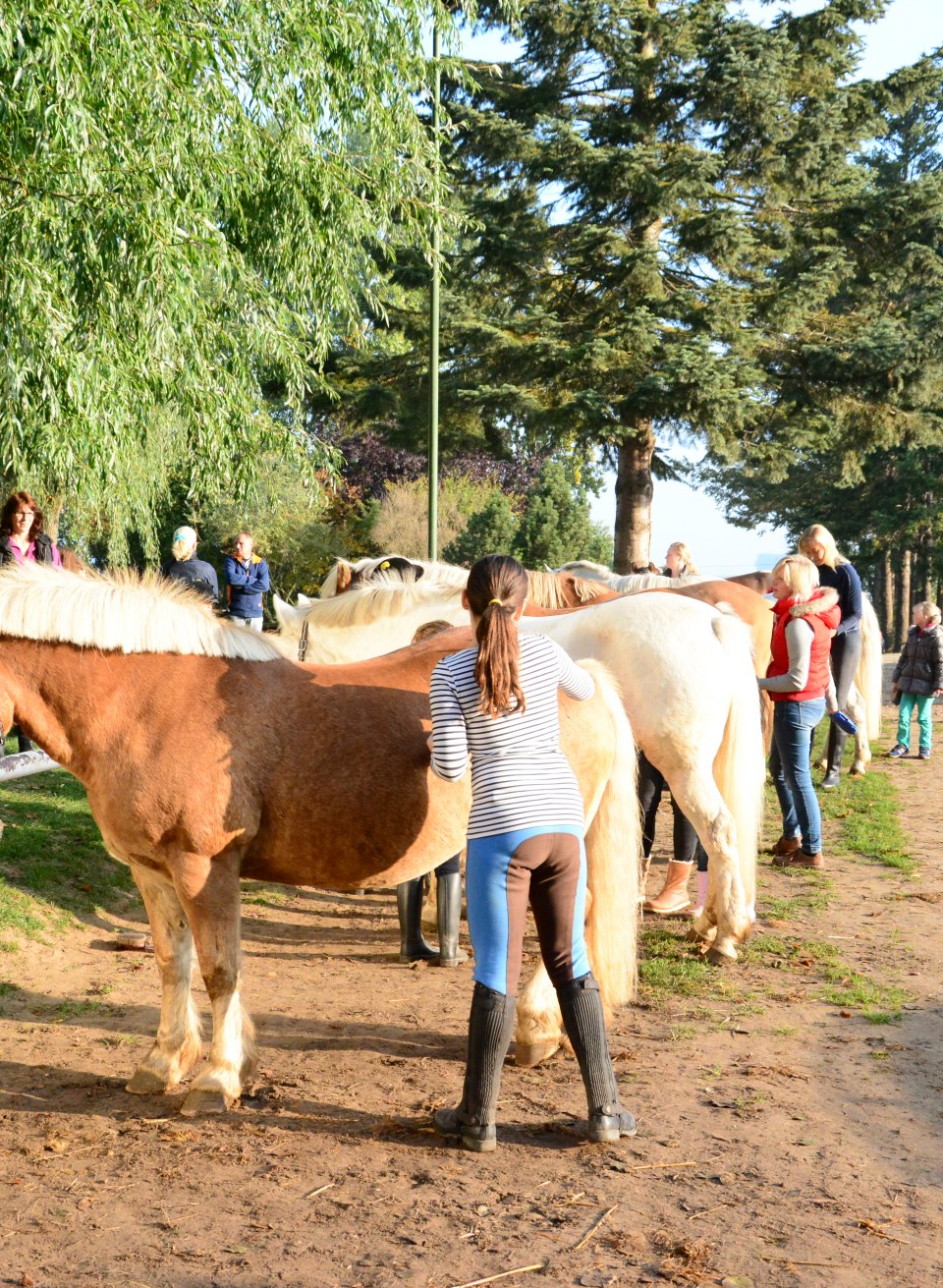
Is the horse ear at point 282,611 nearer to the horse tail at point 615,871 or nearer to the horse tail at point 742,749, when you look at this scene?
the horse tail at point 742,749

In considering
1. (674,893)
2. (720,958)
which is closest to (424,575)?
(674,893)

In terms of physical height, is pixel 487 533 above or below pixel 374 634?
above

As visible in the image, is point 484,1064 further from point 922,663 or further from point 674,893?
point 922,663

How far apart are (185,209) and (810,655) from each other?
5.19 meters

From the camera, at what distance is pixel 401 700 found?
15.0 feet

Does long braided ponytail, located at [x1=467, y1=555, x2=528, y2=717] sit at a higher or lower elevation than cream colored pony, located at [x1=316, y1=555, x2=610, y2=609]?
lower

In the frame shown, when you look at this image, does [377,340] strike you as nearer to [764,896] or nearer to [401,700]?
[764,896]

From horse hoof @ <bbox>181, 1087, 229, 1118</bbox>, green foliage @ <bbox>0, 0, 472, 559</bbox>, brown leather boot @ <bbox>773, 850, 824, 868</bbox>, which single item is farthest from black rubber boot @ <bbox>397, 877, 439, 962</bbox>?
green foliage @ <bbox>0, 0, 472, 559</bbox>

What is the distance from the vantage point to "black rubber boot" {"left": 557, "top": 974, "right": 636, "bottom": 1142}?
12.6 feet

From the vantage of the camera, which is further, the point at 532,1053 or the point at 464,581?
the point at 464,581

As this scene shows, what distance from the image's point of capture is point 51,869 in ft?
23.8

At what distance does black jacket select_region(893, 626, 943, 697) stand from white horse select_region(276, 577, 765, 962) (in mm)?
7910

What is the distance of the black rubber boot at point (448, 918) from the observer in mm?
6121

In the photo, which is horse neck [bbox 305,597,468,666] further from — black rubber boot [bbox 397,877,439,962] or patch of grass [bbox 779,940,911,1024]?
patch of grass [bbox 779,940,911,1024]
